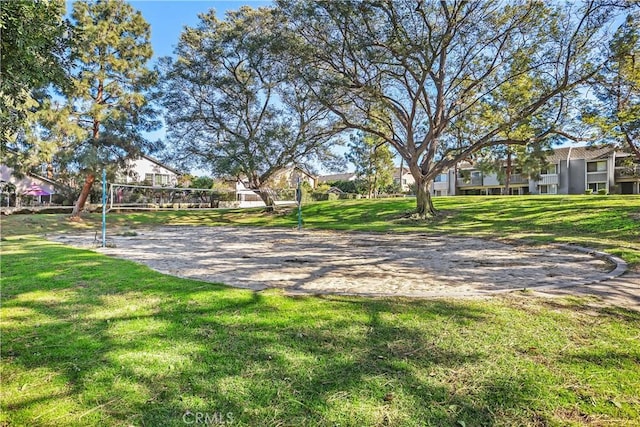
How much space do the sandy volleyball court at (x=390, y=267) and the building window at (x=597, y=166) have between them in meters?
35.1

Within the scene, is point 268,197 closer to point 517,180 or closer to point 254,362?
point 254,362

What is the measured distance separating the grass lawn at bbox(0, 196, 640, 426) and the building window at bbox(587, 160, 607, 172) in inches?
1614

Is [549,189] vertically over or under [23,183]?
under

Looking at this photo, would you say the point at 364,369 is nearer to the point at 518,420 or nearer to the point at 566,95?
the point at 518,420

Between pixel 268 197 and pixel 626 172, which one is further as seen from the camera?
pixel 626 172

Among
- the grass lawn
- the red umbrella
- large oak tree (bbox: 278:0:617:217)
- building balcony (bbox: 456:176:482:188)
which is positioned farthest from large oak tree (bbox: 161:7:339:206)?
building balcony (bbox: 456:176:482:188)

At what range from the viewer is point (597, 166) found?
36.2 metres

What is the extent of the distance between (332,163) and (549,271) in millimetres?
19868

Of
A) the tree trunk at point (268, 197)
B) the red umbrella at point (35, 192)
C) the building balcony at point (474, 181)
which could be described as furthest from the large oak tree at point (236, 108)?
the building balcony at point (474, 181)

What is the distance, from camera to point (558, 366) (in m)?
2.53

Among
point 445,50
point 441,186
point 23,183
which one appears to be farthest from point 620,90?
point 23,183

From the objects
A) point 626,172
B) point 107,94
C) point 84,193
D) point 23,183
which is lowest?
point 84,193

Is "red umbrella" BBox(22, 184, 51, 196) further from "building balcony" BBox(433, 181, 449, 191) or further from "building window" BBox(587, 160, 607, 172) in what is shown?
"building window" BBox(587, 160, 607, 172)

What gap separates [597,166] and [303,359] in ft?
146
